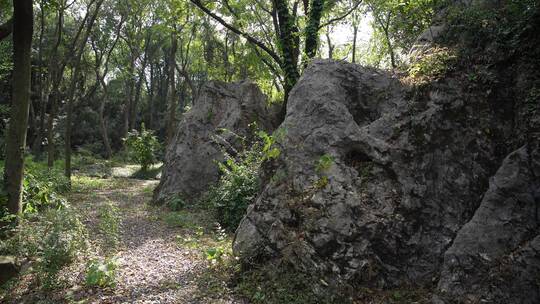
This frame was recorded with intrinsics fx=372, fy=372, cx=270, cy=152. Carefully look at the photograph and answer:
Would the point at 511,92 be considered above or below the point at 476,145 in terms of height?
above

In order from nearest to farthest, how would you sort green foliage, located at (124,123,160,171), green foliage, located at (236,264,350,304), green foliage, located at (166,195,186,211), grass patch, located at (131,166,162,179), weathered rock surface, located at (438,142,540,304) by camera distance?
weathered rock surface, located at (438,142,540,304) < green foliage, located at (236,264,350,304) < green foliage, located at (166,195,186,211) < grass patch, located at (131,166,162,179) < green foliage, located at (124,123,160,171)

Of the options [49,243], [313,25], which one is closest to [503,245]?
[49,243]

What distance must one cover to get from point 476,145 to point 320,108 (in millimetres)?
2541

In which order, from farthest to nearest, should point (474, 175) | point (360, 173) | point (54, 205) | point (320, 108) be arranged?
point (54, 205) → point (320, 108) → point (360, 173) → point (474, 175)

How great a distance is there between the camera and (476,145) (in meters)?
5.70

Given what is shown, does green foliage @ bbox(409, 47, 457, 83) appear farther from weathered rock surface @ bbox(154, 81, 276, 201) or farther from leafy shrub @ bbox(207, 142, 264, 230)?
weathered rock surface @ bbox(154, 81, 276, 201)

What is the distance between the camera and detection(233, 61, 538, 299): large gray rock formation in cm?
519

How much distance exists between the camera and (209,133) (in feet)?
41.8

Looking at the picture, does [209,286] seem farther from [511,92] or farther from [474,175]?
[511,92]

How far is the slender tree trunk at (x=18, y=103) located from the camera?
5.83 metres

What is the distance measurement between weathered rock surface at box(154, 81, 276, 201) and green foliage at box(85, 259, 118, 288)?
5.92 meters

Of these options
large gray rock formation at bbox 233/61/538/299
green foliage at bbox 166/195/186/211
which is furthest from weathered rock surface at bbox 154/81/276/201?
large gray rock formation at bbox 233/61/538/299

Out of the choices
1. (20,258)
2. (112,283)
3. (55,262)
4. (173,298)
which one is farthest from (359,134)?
(20,258)

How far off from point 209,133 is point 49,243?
7.66 meters
